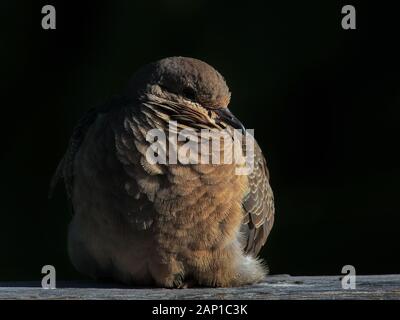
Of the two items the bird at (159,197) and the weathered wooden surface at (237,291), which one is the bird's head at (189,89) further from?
the weathered wooden surface at (237,291)

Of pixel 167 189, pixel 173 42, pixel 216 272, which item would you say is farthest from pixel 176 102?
pixel 173 42

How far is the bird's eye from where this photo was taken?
4.45m

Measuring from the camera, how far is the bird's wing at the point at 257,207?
4.59m

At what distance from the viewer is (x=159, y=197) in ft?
13.9

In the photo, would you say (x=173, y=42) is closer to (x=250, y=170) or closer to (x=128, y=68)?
(x=128, y=68)

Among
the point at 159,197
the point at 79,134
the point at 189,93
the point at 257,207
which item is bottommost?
the point at 257,207

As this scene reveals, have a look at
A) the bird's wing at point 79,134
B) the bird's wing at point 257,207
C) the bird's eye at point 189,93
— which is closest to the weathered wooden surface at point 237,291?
the bird's wing at point 257,207

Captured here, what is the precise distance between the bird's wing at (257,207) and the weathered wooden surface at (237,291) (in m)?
0.27

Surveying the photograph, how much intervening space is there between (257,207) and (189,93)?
63 centimetres

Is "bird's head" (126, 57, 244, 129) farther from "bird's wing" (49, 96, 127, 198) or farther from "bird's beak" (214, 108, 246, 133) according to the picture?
"bird's wing" (49, 96, 127, 198)

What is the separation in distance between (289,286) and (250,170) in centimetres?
59

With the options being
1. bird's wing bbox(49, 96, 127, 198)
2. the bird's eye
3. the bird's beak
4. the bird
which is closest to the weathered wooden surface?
the bird

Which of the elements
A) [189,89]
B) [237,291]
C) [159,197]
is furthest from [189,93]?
[237,291]

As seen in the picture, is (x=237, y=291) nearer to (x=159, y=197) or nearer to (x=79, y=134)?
(x=159, y=197)
